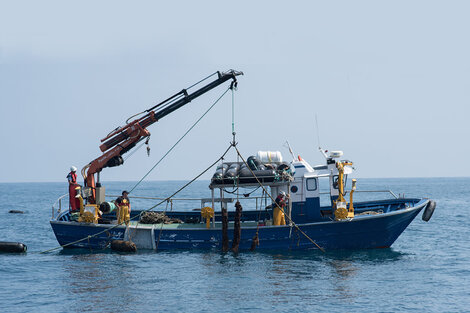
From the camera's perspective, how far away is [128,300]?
17.3m

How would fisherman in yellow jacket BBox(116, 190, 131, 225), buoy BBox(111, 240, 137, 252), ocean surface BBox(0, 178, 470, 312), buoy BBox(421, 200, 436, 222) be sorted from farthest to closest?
fisherman in yellow jacket BBox(116, 190, 131, 225) < buoy BBox(111, 240, 137, 252) < buoy BBox(421, 200, 436, 222) < ocean surface BBox(0, 178, 470, 312)

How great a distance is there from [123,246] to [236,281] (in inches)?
264

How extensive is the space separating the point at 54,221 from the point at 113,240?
2.91 metres

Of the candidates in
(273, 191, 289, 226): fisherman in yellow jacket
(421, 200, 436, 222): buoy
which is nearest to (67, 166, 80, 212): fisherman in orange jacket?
(273, 191, 289, 226): fisherman in yellow jacket

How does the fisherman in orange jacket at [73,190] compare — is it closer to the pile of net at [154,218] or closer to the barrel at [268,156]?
the pile of net at [154,218]

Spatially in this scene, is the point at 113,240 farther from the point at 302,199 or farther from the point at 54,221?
the point at 302,199

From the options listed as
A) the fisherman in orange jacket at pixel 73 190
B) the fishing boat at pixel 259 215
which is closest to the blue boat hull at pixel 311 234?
the fishing boat at pixel 259 215

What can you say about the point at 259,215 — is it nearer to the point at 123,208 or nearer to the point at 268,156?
the point at 268,156

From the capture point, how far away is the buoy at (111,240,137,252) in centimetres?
2403

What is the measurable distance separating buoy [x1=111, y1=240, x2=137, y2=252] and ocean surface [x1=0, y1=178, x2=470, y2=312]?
1.18 feet

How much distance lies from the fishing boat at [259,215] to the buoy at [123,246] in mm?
289

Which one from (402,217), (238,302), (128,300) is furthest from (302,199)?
(128,300)

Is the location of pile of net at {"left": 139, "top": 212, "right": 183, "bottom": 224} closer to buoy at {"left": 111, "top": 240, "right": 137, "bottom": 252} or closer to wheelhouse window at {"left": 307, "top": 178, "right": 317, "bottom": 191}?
buoy at {"left": 111, "top": 240, "right": 137, "bottom": 252}

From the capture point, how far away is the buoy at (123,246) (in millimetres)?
24031
